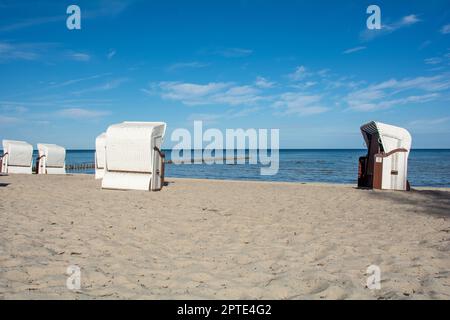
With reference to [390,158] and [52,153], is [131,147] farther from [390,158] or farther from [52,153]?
[52,153]

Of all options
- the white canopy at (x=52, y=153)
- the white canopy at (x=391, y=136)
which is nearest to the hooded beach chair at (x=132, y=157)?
the white canopy at (x=391, y=136)

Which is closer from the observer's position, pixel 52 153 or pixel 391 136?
pixel 391 136

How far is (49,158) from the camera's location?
931 inches

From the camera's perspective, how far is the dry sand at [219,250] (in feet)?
12.4

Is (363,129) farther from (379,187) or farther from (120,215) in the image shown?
(120,215)

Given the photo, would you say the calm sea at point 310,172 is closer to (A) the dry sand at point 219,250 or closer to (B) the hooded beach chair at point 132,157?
(B) the hooded beach chair at point 132,157

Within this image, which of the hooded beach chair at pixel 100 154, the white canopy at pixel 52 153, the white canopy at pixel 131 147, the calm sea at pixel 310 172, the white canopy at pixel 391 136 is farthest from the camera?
the calm sea at pixel 310 172

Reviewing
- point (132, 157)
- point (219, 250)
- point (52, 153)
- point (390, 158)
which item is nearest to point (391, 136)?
point (390, 158)

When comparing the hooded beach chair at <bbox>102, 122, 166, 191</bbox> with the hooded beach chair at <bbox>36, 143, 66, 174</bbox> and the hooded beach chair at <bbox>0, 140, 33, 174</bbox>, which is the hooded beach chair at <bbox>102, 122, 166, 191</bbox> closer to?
the hooded beach chair at <bbox>36, 143, 66, 174</bbox>

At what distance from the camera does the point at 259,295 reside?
144 inches

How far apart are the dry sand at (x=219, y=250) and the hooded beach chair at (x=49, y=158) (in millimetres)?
15087

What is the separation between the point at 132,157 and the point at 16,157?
1514 centimetres

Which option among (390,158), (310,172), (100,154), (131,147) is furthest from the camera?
(310,172)
